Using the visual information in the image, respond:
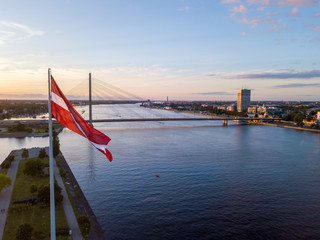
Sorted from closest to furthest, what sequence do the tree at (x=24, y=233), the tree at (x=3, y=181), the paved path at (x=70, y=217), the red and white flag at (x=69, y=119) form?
the red and white flag at (x=69, y=119), the tree at (x=24, y=233), the paved path at (x=70, y=217), the tree at (x=3, y=181)

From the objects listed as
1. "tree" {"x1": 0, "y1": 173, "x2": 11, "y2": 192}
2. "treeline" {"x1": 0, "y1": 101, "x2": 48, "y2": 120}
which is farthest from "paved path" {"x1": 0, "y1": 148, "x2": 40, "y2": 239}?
"treeline" {"x1": 0, "y1": 101, "x2": 48, "y2": 120}

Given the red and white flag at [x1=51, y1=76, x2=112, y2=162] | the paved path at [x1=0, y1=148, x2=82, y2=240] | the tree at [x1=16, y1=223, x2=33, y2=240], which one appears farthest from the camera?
the paved path at [x1=0, y1=148, x2=82, y2=240]

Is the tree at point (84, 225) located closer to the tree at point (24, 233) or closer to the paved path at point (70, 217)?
the paved path at point (70, 217)

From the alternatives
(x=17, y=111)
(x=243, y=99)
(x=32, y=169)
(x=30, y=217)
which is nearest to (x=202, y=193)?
(x=30, y=217)

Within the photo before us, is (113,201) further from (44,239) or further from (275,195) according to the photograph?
(275,195)

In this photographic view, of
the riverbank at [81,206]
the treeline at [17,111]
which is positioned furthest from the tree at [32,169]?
the treeline at [17,111]

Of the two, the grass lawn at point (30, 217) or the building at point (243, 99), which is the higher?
the building at point (243, 99)

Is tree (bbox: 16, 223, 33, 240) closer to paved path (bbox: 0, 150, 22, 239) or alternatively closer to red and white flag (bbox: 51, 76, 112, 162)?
paved path (bbox: 0, 150, 22, 239)

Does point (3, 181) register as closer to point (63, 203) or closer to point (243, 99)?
point (63, 203)
